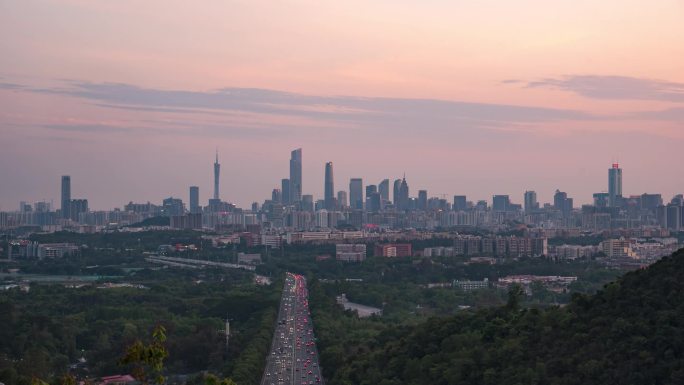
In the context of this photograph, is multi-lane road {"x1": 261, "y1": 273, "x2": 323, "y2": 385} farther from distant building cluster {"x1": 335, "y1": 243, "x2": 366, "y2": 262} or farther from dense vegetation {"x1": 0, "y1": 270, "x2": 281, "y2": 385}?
distant building cluster {"x1": 335, "y1": 243, "x2": 366, "y2": 262}

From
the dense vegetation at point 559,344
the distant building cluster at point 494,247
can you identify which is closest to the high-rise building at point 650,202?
the distant building cluster at point 494,247

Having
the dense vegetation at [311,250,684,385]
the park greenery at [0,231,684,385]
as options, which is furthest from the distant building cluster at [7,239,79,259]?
the dense vegetation at [311,250,684,385]

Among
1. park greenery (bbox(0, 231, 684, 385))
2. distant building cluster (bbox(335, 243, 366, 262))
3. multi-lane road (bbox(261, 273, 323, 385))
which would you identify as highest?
distant building cluster (bbox(335, 243, 366, 262))

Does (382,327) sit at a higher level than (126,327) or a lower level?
higher

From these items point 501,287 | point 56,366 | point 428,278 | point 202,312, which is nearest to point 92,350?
point 56,366

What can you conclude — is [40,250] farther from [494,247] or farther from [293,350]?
[293,350]

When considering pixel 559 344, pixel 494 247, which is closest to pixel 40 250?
pixel 494 247
